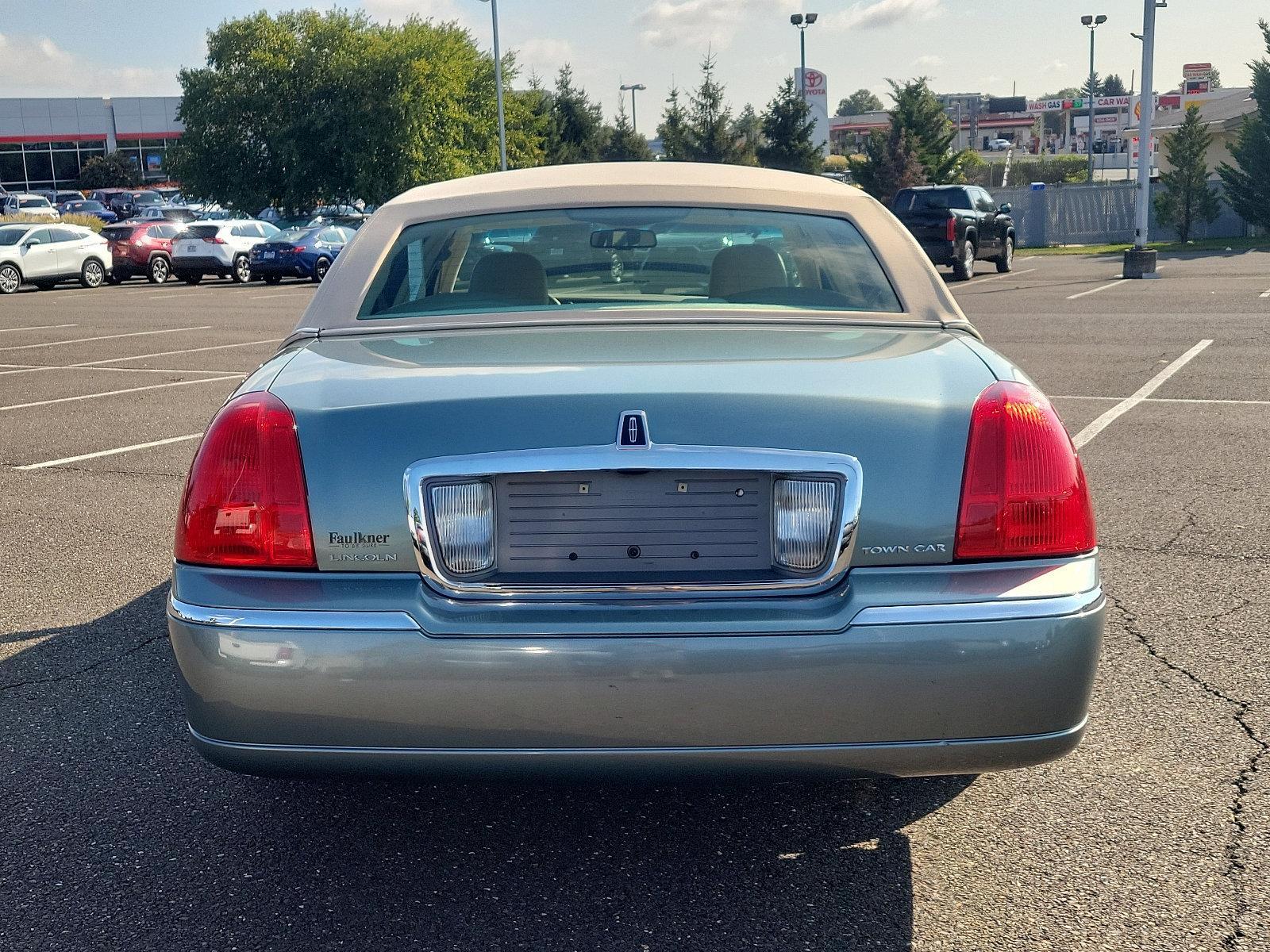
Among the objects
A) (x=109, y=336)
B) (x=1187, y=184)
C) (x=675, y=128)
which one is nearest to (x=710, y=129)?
(x=675, y=128)

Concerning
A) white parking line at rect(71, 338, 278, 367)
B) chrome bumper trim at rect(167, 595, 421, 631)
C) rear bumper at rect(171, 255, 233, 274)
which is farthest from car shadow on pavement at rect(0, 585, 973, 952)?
rear bumper at rect(171, 255, 233, 274)

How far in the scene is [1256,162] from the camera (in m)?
35.7

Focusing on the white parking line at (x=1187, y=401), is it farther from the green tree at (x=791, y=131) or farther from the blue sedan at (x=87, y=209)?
the blue sedan at (x=87, y=209)

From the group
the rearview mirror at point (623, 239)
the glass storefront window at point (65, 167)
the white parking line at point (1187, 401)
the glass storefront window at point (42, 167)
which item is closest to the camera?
the rearview mirror at point (623, 239)

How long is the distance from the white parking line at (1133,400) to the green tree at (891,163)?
31.5 m

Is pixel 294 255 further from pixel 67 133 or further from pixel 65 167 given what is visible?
pixel 67 133

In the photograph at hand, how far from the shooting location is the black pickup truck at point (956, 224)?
2552 centimetres

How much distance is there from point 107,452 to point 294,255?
22.9 metres

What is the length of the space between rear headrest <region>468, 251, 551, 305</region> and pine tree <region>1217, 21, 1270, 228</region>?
120ft

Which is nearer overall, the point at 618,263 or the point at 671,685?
the point at 671,685

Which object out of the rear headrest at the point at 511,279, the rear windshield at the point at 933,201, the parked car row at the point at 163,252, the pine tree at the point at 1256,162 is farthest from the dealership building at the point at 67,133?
the rear headrest at the point at 511,279

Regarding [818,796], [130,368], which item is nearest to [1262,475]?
[818,796]

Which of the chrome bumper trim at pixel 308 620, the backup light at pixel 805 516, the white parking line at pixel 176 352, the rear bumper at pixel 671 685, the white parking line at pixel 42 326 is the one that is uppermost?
the backup light at pixel 805 516

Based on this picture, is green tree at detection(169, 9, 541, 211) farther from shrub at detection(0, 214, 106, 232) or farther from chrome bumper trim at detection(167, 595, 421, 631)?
chrome bumper trim at detection(167, 595, 421, 631)
